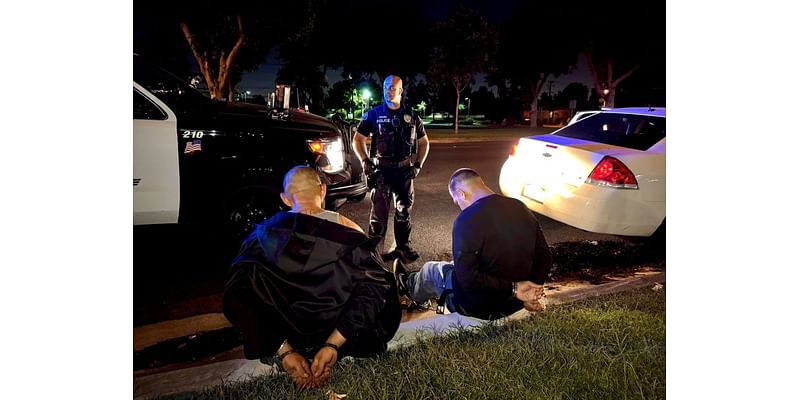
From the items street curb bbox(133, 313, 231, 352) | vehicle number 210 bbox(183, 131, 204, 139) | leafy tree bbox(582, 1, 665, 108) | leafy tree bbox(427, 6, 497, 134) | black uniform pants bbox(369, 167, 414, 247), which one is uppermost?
leafy tree bbox(582, 1, 665, 108)

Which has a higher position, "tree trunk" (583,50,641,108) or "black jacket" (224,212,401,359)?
"tree trunk" (583,50,641,108)

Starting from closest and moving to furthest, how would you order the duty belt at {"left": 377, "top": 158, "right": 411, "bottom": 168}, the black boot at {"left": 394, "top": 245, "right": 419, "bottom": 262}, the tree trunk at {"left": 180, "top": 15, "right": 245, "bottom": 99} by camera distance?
the duty belt at {"left": 377, "top": 158, "right": 411, "bottom": 168}
the black boot at {"left": 394, "top": 245, "right": 419, "bottom": 262}
the tree trunk at {"left": 180, "top": 15, "right": 245, "bottom": 99}

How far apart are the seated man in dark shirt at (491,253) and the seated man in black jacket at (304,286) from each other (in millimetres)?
557

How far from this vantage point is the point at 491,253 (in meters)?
3.27

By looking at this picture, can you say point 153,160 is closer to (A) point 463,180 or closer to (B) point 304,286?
(B) point 304,286

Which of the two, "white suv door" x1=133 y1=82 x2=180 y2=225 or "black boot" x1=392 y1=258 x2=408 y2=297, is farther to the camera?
"white suv door" x1=133 y1=82 x2=180 y2=225

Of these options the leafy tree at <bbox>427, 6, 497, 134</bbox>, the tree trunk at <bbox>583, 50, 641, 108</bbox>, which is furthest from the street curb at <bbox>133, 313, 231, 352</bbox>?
the tree trunk at <bbox>583, 50, 641, 108</bbox>

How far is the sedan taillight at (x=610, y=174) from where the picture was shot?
4797 mm

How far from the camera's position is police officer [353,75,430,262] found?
445cm

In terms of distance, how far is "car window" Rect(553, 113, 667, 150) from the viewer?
535 cm

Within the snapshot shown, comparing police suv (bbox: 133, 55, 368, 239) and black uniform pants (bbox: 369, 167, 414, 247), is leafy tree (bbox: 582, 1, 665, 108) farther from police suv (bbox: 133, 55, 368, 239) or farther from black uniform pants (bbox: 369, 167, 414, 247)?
police suv (bbox: 133, 55, 368, 239)

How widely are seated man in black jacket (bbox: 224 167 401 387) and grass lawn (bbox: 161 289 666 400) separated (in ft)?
0.62

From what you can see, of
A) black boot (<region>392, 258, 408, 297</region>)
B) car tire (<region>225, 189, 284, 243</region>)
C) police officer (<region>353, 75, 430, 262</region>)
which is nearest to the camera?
black boot (<region>392, 258, 408, 297</region>)

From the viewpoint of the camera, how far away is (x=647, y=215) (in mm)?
5004
